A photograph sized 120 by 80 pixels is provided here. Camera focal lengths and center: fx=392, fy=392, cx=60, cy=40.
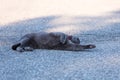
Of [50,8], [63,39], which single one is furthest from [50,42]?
[50,8]

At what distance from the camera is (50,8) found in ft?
49.3

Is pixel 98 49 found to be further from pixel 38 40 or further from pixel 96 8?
pixel 96 8

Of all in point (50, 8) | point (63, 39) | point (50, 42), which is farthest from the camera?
point (50, 8)

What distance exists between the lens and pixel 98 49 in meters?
7.45

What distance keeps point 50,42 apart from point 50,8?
25.2 ft

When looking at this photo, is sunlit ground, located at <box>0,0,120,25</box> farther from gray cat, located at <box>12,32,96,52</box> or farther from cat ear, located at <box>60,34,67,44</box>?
cat ear, located at <box>60,34,67,44</box>

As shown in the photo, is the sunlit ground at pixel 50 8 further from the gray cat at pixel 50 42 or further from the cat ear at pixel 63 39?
the cat ear at pixel 63 39

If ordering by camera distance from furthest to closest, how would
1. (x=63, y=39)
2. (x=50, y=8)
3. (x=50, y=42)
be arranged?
1. (x=50, y=8)
2. (x=50, y=42)
3. (x=63, y=39)

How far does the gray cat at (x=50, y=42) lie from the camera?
7277 millimetres

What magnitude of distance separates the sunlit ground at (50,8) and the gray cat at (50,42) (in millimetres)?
4944

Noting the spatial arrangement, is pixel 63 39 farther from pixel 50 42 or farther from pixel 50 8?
pixel 50 8

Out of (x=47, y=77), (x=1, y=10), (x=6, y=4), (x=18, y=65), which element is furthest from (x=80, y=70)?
(x=6, y=4)

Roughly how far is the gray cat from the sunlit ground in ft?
16.2

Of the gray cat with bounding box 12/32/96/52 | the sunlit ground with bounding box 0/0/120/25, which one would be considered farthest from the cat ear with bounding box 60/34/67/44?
the sunlit ground with bounding box 0/0/120/25
